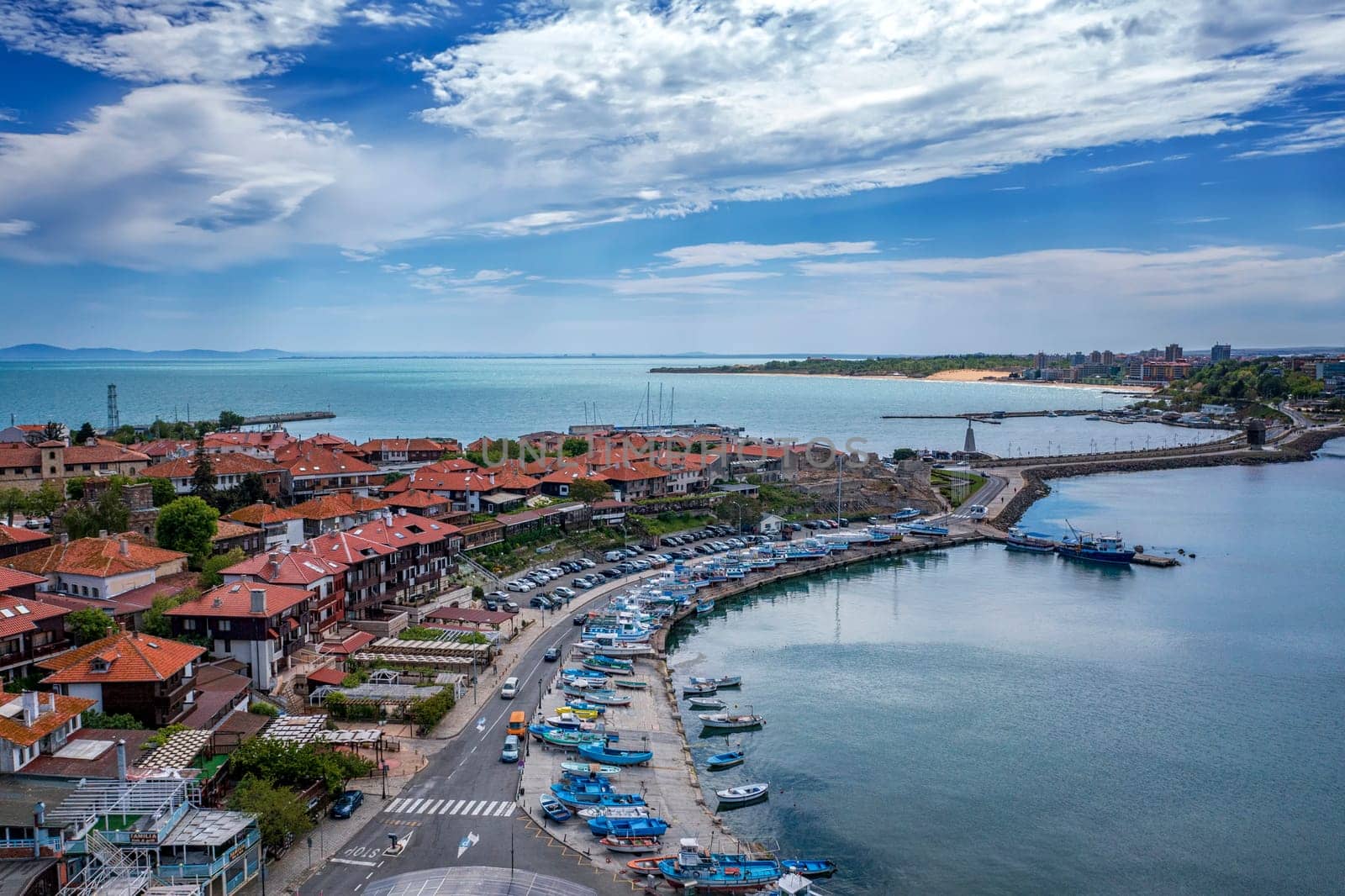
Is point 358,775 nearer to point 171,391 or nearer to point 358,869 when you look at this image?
point 358,869

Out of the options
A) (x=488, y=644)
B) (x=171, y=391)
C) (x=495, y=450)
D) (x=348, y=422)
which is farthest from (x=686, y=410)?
(x=488, y=644)

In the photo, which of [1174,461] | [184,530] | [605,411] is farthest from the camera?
[605,411]

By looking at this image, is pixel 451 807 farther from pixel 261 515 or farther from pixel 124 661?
pixel 261 515

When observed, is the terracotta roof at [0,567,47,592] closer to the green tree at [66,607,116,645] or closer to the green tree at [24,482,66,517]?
the green tree at [66,607,116,645]

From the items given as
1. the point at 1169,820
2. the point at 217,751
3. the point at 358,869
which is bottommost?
the point at 1169,820

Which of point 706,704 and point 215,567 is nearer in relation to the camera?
point 706,704

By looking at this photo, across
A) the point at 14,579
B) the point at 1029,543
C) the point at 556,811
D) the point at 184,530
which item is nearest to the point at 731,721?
the point at 556,811

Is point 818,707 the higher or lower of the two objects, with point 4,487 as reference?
lower
